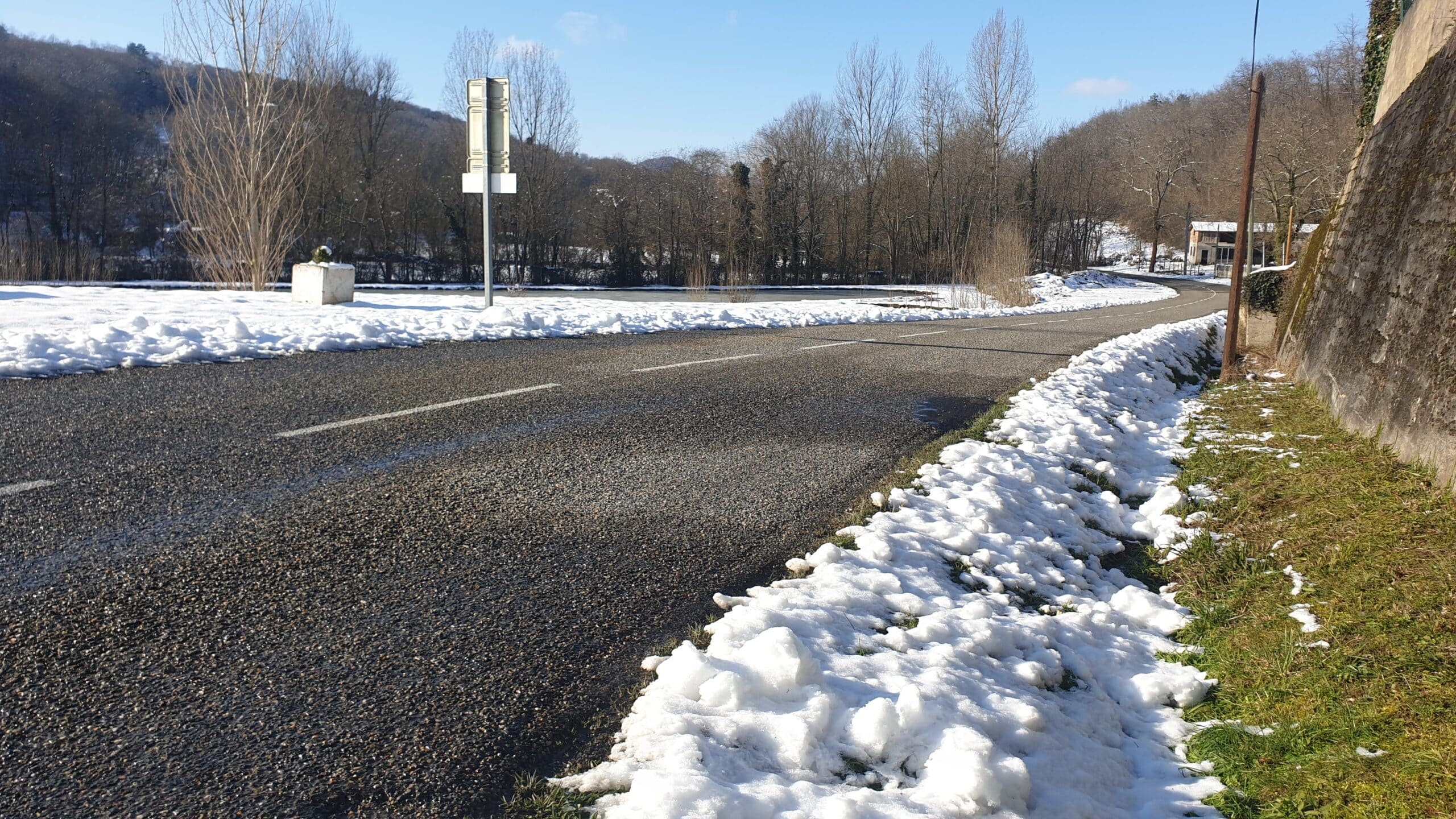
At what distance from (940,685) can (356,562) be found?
7.21 ft

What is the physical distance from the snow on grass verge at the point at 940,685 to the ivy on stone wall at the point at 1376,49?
12480 mm

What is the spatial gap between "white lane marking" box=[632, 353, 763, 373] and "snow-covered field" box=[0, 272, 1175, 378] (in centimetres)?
295

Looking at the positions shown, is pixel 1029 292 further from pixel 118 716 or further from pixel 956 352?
pixel 118 716

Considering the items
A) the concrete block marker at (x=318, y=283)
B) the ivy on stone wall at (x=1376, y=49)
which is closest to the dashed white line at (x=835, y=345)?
the ivy on stone wall at (x=1376, y=49)

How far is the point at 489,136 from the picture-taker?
14898 millimetres

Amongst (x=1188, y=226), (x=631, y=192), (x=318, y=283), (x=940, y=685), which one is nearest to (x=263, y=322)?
(x=318, y=283)

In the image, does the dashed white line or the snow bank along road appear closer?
the snow bank along road

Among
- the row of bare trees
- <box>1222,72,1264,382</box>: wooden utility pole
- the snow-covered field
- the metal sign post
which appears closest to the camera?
the snow-covered field

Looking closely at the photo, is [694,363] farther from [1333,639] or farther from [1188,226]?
[1188,226]

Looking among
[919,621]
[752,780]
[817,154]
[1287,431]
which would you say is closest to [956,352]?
[1287,431]

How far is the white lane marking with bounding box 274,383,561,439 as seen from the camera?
550 cm

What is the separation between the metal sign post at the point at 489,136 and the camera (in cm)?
1466

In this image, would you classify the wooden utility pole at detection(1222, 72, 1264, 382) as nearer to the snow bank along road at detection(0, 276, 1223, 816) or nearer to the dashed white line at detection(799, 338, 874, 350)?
the dashed white line at detection(799, 338, 874, 350)

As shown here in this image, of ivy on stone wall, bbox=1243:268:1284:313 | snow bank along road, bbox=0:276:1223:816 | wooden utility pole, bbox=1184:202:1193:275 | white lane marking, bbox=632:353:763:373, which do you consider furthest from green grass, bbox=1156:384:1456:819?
wooden utility pole, bbox=1184:202:1193:275
